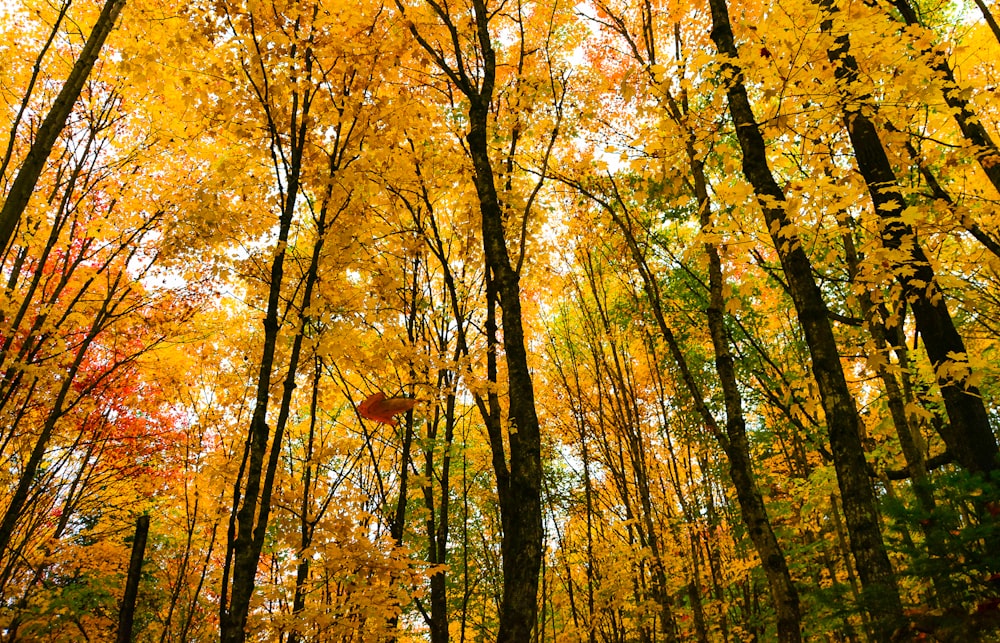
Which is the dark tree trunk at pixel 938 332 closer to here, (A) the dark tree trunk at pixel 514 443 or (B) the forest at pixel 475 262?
(B) the forest at pixel 475 262

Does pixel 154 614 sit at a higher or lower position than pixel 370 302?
lower

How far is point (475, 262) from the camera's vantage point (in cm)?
826

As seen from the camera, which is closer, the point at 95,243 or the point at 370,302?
the point at 370,302

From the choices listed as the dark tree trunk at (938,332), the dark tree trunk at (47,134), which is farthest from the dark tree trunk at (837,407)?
the dark tree trunk at (47,134)

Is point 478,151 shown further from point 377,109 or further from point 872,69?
point 872,69

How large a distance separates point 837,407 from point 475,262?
18.9 feet

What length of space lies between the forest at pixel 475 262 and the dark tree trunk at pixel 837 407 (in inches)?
0.8

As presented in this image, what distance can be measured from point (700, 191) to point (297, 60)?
162 inches

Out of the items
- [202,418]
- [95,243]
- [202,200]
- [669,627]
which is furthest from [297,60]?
[669,627]

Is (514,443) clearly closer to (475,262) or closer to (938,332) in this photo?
(938,332)

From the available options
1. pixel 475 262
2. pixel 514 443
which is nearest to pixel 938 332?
pixel 514 443

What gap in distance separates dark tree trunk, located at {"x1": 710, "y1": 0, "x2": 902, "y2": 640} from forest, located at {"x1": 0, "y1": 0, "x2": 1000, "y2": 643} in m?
0.02

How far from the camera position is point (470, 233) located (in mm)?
8078

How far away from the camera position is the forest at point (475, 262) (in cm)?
337
